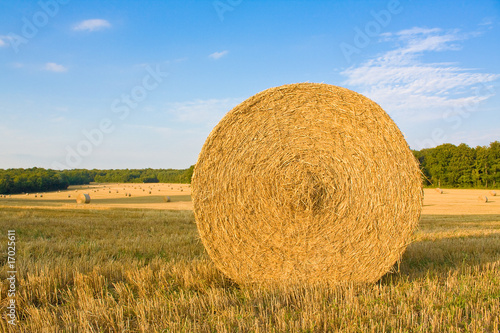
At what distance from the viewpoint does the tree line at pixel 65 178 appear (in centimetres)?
3975

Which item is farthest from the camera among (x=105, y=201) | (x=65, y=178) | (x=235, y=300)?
(x=65, y=178)

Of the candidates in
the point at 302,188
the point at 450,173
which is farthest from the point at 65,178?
the point at 302,188

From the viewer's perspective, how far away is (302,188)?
13.8 feet

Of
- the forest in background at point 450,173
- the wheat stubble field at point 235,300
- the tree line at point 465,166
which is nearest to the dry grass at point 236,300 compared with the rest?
the wheat stubble field at point 235,300

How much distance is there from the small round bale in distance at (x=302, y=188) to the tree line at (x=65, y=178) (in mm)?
14723

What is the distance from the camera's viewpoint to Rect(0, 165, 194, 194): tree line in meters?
39.8

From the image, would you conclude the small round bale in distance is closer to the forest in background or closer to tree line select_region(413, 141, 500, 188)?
the forest in background

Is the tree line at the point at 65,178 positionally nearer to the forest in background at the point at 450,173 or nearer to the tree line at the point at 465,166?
the forest in background at the point at 450,173

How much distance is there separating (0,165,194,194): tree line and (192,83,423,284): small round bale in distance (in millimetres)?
14723

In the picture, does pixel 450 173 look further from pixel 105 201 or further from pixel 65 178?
pixel 65 178

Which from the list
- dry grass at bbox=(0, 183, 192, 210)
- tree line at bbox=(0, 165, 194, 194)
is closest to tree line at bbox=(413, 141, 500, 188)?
dry grass at bbox=(0, 183, 192, 210)

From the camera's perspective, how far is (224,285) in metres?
4.40

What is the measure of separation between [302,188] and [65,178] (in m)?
53.2

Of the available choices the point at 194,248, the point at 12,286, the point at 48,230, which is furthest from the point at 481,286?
the point at 48,230
